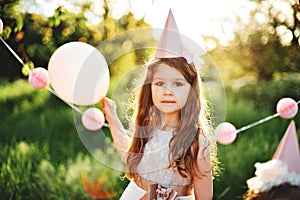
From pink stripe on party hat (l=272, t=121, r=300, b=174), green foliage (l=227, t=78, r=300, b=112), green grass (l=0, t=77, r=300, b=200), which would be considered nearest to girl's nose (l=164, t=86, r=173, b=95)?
pink stripe on party hat (l=272, t=121, r=300, b=174)

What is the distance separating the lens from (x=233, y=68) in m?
3.05

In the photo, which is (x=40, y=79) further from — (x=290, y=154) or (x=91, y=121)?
(x=290, y=154)

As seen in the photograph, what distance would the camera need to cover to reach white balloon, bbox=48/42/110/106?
5.12 feet

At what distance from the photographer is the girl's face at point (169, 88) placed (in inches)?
59.9

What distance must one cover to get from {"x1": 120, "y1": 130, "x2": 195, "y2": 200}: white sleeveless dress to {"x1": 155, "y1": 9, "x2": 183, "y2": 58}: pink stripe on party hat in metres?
0.19

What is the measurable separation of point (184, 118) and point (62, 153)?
1090 mm

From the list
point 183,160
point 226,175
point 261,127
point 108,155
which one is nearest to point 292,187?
point 183,160

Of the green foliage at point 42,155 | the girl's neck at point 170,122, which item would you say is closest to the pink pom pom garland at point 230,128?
the girl's neck at point 170,122

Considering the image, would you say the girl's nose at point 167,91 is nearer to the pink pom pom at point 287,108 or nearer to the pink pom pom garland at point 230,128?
the pink pom pom garland at point 230,128

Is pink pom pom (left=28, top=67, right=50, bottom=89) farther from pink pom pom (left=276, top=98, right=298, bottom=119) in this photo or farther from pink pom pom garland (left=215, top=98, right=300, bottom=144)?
pink pom pom (left=276, top=98, right=298, bottom=119)

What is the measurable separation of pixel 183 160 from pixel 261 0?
5.05 feet

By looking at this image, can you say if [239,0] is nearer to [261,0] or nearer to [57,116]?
[261,0]

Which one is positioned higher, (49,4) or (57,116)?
(49,4)

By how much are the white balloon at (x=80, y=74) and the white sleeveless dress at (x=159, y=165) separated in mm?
174
